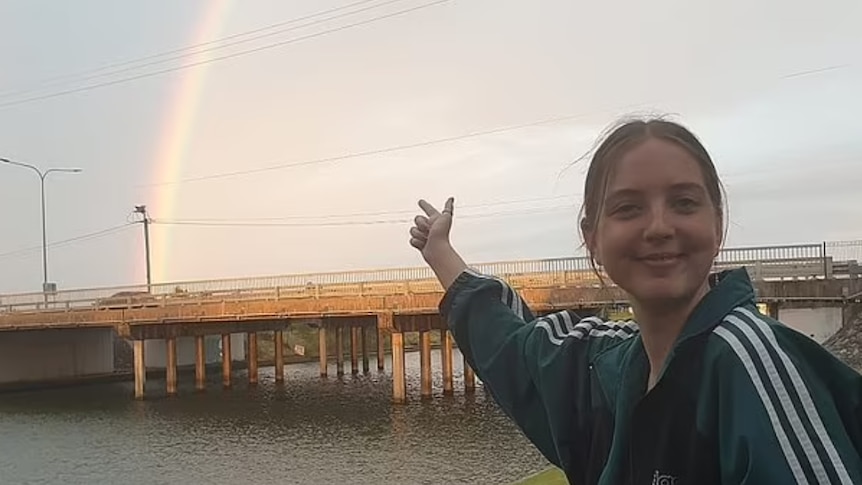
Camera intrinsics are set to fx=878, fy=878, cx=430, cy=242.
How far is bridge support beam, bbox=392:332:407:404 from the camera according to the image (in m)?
28.9

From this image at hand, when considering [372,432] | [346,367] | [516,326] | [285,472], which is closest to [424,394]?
[372,432]

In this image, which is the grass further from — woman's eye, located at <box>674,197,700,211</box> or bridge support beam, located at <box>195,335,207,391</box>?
bridge support beam, located at <box>195,335,207,391</box>

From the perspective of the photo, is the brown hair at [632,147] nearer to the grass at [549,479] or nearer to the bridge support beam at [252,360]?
the grass at [549,479]

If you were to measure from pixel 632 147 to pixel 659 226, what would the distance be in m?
0.16

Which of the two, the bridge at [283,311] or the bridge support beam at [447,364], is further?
the bridge support beam at [447,364]

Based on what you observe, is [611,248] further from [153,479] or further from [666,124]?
[153,479]

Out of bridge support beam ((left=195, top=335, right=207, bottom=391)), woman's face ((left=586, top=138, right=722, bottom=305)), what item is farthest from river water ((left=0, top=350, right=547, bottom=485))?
woman's face ((left=586, top=138, right=722, bottom=305))

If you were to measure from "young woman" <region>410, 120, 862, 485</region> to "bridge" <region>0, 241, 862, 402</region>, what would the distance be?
16.8m

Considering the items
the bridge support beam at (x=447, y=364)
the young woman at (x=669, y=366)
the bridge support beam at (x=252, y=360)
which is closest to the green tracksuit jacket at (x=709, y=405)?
the young woman at (x=669, y=366)

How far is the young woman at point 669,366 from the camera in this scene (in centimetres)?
123

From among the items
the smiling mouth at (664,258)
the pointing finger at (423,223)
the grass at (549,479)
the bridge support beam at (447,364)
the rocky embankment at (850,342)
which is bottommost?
the bridge support beam at (447,364)

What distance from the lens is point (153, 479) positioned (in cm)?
1903

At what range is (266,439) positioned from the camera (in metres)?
24.2

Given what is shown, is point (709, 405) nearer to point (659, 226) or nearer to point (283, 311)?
point (659, 226)
